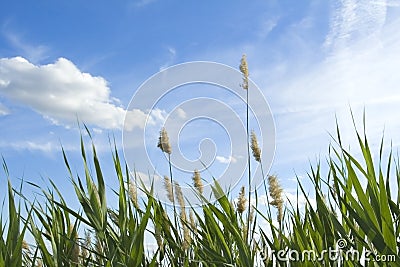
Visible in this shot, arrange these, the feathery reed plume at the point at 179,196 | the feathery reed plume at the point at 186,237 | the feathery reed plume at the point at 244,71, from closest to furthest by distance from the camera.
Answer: the feathery reed plume at the point at 186,237 < the feathery reed plume at the point at 179,196 < the feathery reed plume at the point at 244,71

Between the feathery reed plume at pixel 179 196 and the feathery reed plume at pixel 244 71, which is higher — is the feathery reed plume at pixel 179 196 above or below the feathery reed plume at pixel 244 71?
below

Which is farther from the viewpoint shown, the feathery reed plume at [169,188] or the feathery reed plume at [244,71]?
the feathery reed plume at [244,71]

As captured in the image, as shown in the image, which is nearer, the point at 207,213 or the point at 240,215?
the point at 207,213

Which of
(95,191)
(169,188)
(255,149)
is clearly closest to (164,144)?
(169,188)

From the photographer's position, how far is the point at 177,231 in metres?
2.47

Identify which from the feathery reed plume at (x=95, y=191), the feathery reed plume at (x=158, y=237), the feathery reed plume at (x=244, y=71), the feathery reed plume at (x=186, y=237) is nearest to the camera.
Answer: the feathery reed plume at (x=95, y=191)

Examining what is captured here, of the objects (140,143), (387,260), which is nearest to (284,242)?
(387,260)

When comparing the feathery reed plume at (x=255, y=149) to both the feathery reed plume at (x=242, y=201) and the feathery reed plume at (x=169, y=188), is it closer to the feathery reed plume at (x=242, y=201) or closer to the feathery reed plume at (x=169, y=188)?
the feathery reed plume at (x=242, y=201)

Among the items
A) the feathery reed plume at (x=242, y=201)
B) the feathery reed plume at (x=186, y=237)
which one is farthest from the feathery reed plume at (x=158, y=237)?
the feathery reed plume at (x=242, y=201)

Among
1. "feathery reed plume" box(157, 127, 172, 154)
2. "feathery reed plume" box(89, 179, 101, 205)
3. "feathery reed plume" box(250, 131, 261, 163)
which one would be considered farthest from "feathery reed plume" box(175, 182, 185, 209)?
"feathery reed plume" box(89, 179, 101, 205)

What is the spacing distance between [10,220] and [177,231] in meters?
0.78

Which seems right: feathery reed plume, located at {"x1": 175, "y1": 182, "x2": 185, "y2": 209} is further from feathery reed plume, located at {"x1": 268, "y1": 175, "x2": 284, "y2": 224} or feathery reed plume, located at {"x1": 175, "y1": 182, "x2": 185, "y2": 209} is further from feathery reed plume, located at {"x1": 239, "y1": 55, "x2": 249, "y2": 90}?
feathery reed plume, located at {"x1": 239, "y1": 55, "x2": 249, "y2": 90}

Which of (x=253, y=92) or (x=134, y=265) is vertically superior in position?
(x=253, y=92)

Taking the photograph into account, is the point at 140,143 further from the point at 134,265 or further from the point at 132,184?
the point at 134,265
